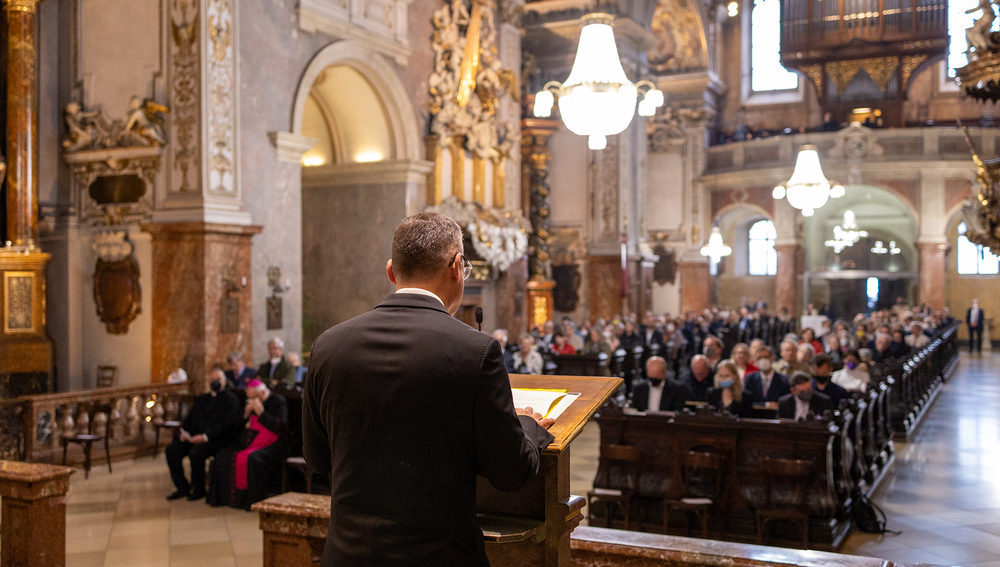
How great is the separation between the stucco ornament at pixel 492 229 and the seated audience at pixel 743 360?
6.25 metres

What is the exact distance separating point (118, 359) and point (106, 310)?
25.3 inches

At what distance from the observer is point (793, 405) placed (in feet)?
25.0

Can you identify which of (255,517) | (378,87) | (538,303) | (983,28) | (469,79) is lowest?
(255,517)

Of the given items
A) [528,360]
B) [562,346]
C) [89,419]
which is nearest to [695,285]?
[562,346]

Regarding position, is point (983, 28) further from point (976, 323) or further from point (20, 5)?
point (976, 323)

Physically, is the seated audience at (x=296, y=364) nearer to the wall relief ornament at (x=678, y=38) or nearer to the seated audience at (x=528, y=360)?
the seated audience at (x=528, y=360)

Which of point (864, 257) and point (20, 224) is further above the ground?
point (864, 257)

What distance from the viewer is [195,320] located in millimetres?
10289

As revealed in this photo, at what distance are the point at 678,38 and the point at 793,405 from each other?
21389 mm

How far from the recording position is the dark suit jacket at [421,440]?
2.04m

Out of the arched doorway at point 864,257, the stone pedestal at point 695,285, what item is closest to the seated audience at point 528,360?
the stone pedestal at point 695,285

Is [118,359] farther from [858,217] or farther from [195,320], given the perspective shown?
[858,217]

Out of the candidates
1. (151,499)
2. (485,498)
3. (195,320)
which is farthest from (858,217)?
(485,498)

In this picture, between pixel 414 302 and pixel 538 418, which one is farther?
pixel 538 418
